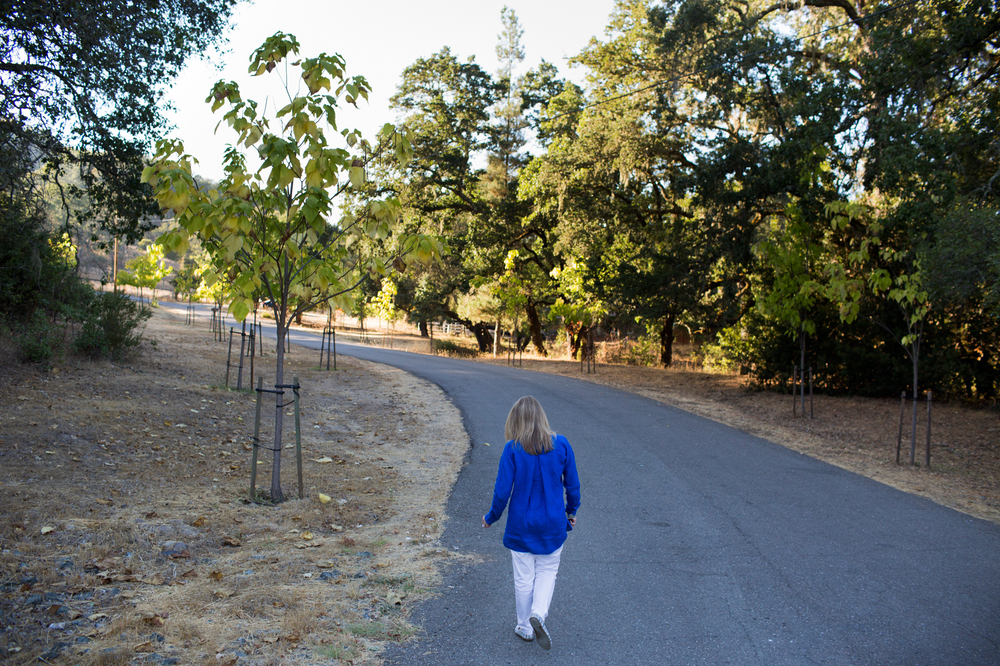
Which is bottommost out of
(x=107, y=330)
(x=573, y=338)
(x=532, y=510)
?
(x=532, y=510)

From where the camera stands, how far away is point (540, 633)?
12.9 ft

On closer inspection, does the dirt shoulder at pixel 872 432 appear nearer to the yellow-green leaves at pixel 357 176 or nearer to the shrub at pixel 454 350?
the yellow-green leaves at pixel 357 176

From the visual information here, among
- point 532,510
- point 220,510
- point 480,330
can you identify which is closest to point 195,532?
point 220,510

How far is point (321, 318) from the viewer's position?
75.5 m

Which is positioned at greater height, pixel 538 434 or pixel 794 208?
pixel 794 208

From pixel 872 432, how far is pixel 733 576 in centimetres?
1003

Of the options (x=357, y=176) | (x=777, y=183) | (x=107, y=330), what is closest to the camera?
(x=357, y=176)

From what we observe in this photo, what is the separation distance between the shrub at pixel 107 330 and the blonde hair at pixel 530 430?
1201 centimetres

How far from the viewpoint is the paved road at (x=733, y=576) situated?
3955mm

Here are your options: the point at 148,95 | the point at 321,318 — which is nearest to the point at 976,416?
the point at 148,95

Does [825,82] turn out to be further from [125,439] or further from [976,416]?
[125,439]

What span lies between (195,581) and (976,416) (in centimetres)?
1637

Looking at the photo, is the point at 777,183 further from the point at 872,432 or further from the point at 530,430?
the point at 530,430

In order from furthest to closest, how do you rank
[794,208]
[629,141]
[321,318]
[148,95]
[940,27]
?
[321,318]
[629,141]
[794,208]
[940,27]
[148,95]
